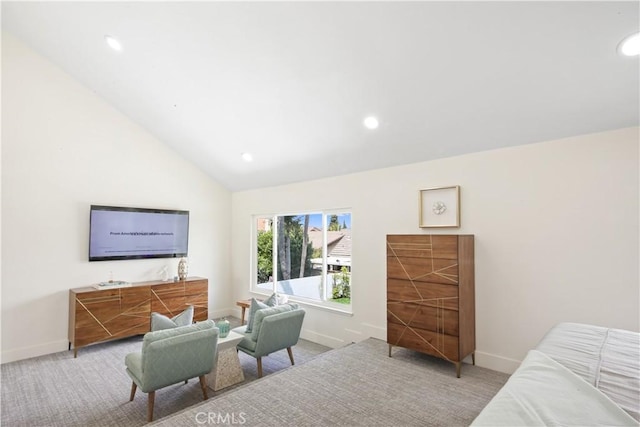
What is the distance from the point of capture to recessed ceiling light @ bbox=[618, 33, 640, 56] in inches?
77.9

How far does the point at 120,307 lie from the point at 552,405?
475cm

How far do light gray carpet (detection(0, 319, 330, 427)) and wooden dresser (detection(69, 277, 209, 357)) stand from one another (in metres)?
0.26

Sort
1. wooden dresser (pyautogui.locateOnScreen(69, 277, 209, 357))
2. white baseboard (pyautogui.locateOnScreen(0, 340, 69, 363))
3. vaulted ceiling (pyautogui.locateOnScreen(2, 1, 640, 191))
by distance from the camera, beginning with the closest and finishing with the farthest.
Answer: vaulted ceiling (pyautogui.locateOnScreen(2, 1, 640, 191)) < white baseboard (pyautogui.locateOnScreen(0, 340, 69, 363)) < wooden dresser (pyautogui.locateOnScreen(69, 277, 209, 357))

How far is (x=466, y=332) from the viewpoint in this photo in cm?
312

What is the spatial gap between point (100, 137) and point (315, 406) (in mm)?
4552

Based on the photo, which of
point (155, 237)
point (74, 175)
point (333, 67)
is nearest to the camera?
point (333, 67)

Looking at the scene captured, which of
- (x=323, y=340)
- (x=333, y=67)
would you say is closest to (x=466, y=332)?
(x=323, y=340)

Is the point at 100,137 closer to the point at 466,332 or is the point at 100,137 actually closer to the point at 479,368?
the point at 466,332

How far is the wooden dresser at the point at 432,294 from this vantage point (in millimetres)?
3014

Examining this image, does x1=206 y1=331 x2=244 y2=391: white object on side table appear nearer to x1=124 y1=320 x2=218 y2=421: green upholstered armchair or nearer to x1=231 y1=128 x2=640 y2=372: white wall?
x1=124 y1=320 x2=218 y2=421: green upholstered armchair

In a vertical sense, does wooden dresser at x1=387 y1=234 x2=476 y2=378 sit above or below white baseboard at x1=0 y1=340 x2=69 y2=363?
above

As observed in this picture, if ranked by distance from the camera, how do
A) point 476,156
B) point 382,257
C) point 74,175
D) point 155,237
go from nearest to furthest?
1. point 476,156
2. point 382,257
3. point 74,175
4. point 155,237

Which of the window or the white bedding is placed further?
the window

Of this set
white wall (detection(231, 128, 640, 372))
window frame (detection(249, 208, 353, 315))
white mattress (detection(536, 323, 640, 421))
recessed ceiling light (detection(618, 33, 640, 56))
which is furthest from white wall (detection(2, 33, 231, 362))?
recessed ceiling light (detection(618, 33, 640, 56))
